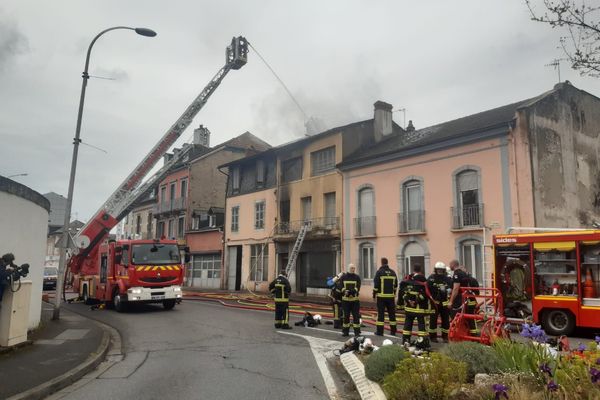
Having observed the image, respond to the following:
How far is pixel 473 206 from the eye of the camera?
18969mm

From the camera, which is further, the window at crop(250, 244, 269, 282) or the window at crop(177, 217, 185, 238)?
the window at crop(177, 217, 185, 238)

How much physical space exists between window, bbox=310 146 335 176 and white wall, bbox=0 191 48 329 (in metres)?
16.6

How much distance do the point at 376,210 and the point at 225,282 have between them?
45.2 ft

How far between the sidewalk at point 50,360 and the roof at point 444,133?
14924mm

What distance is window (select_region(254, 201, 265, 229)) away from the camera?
2995 cm

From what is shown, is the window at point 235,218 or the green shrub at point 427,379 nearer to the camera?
the green shrub at point 427,379

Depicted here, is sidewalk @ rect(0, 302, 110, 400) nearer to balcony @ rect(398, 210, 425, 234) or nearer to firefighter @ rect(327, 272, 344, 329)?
firefighter @ rect(327, 272, 344, 329)

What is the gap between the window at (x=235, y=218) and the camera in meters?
32.2

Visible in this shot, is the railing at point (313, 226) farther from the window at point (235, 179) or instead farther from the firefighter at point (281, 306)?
the firefighter at point (281, 306)

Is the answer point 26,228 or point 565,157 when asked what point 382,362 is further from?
point 565,157

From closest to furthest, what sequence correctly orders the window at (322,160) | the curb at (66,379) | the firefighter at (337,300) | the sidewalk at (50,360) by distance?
the curb at (66,379)
the sidewalk at (50,360)
the firefighter at (337,300)
the window at (322,160)

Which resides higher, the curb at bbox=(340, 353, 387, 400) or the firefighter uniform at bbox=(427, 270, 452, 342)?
the firefighter uniform at bbox=(427, 270, 452, 342)

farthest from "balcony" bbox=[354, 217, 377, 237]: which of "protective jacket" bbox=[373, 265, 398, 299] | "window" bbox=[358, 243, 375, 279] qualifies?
"protective jacket" bbox=[373, 265, 398, 299]

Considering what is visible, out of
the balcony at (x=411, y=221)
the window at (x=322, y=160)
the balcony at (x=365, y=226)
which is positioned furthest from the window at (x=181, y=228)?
the balcony at (x=411, y=221)
